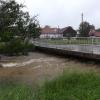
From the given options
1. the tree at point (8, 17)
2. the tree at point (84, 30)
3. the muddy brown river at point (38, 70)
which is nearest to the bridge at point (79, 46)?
the muddy brown river at point (38, 70)

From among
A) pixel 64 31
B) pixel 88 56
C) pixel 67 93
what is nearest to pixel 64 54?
pixel 88 56

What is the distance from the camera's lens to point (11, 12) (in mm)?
28562

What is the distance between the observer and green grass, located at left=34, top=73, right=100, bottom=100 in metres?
9.43

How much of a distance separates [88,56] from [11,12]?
35.2ft

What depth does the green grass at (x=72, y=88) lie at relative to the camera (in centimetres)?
943

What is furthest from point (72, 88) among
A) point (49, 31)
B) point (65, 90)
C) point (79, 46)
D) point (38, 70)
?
point (49, 31)

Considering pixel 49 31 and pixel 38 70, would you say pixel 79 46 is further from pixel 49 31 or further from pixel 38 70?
pixel 49 31

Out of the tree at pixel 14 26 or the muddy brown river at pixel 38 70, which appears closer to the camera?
the muddy brown river at pixel 38 70

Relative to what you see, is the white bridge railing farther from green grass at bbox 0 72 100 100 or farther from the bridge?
green grass at bbox 0 72 100 100

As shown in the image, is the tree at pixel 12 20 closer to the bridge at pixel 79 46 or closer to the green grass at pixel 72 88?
the bridge at pixel 79 46

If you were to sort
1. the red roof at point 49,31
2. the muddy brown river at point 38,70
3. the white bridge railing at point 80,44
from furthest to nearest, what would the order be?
the red roof at point 49,31, the white bridge railing at point 80,44, the muddy brown river at point 38,70

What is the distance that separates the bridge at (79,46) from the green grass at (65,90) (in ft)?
25.7

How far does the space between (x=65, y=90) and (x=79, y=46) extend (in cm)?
1424

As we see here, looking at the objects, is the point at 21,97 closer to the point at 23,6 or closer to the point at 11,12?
the point at 11,12
